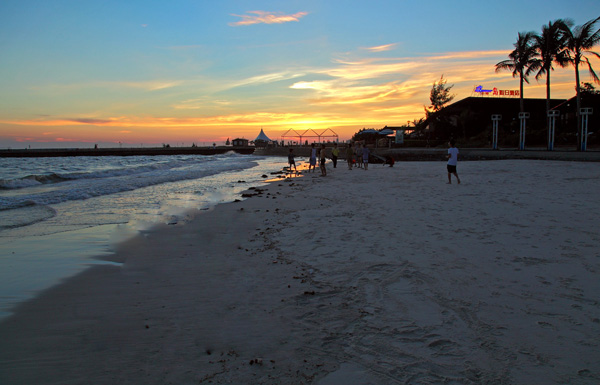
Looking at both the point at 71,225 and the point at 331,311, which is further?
the point at 71,225

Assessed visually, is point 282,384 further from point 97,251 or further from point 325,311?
point 97,251

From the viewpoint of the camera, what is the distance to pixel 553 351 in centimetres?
263

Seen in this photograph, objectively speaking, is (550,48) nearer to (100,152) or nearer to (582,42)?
(582,42)

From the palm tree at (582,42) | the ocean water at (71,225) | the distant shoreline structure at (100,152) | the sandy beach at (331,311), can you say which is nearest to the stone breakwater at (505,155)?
the palm tree at (582,42)

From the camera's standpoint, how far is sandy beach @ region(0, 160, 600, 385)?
2535 millimetres

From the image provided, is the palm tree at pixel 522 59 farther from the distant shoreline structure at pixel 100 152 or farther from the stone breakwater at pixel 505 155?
the distant shoreline structure at pixel 100 152

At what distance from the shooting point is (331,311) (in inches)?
134

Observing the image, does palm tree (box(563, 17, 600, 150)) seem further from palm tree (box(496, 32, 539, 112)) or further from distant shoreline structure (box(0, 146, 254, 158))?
distant shoreline structure (box(0, 146, 254, 158))

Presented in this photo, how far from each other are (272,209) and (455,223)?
15.0ft

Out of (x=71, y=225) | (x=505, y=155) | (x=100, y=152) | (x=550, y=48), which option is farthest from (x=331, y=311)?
(x=100, y=152)

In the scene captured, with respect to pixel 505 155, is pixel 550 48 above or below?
above

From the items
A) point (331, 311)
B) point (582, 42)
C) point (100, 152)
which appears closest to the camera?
point (331, 311)

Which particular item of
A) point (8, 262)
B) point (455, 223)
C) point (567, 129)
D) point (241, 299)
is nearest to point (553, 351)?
point (241, 299)

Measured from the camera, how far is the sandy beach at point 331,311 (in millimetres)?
2535
